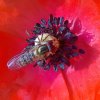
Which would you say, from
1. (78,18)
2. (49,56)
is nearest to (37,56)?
(49,56)

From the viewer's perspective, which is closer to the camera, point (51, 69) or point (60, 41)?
point (60, 41)

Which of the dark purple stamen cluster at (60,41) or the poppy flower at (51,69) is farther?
the dark purple stamen cluster at (60,41)

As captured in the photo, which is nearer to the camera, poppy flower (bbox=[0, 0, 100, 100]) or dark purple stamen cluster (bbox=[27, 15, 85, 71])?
poppy flower (bbox=[0, 0, 100, 100])

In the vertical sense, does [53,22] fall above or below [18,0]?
below

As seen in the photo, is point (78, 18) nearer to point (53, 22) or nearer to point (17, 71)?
point (53, 22)
